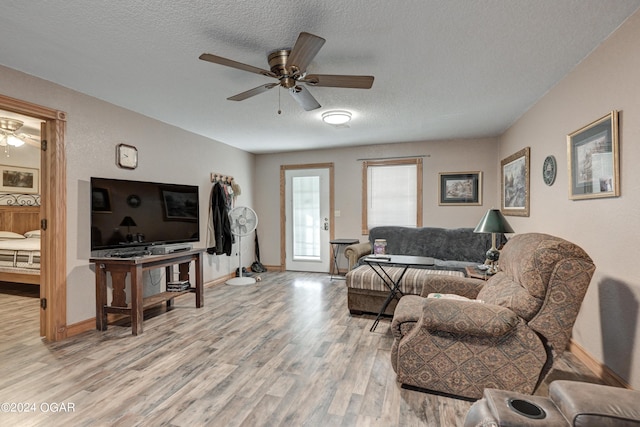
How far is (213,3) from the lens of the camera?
5.80 feet

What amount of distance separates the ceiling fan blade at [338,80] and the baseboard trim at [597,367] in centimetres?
254

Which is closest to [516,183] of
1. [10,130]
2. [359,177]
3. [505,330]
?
[359,177]

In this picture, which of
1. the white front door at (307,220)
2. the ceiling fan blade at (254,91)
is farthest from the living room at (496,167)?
the ceiling fan blade at (254,91)

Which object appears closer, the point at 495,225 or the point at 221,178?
the point at 495,225

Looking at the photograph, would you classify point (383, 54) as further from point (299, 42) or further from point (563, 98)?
point (563, 98)

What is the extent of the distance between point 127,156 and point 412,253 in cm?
402

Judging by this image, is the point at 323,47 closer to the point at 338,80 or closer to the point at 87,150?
the point at 338,80

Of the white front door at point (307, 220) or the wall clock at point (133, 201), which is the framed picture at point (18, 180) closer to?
the wall clock at point (133, 201)

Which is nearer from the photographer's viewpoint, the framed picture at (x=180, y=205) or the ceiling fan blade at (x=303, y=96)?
the ceiling fan blade at (x=303, y=96)

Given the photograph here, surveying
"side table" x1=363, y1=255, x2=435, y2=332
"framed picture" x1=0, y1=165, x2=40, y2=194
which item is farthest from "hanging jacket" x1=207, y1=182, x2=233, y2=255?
"framed picture" x1=0, y1=165, x2=40, y2=194

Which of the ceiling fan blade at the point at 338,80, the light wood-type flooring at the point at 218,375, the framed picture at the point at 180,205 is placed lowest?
the light wood-type flooring at the point at 218,375

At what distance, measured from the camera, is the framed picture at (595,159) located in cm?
203

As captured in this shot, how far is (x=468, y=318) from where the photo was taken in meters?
1.83

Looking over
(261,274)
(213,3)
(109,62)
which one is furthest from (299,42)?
(261,274)
